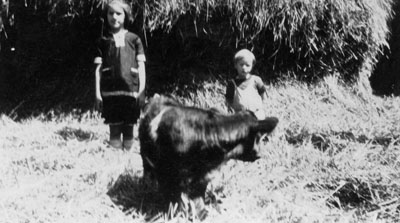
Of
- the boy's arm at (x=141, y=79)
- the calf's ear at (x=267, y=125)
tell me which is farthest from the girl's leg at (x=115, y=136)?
the calf's ear at (x=267, y=125)

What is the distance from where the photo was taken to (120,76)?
10.9 ft

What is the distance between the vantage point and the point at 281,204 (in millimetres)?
2555

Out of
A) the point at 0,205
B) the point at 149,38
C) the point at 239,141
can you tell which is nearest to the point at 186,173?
the point at 239,141

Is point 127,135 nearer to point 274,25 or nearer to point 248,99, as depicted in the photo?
point 248,99

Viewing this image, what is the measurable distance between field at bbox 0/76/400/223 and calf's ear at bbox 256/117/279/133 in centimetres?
32

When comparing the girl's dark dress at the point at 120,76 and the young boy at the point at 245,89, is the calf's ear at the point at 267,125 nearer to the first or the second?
the young boy at the point at 245,89

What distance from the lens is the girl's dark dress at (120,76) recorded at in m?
3.33

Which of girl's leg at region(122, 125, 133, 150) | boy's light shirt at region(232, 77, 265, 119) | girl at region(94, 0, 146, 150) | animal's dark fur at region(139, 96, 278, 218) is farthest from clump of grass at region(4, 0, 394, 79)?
animal's dark fur at region(139, 96, 278, 218)

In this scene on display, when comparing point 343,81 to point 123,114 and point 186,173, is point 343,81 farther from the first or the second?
point 186,173

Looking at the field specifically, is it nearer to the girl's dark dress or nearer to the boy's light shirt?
the girl's dark dress

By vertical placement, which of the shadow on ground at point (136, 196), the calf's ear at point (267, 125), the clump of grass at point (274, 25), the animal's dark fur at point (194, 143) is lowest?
the shadow on ground at point (136, 196)

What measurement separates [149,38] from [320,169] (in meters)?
2.24

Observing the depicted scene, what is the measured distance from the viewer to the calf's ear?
215cm

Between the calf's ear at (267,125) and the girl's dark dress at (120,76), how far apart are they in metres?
1.45
